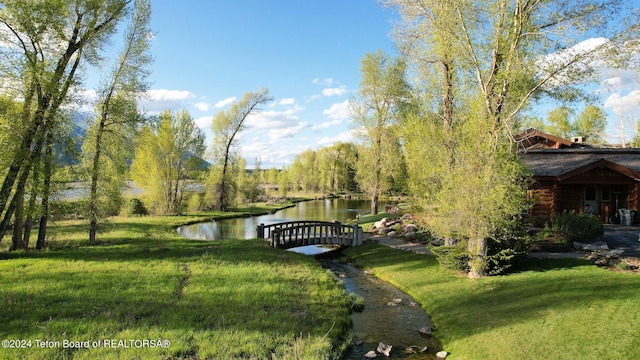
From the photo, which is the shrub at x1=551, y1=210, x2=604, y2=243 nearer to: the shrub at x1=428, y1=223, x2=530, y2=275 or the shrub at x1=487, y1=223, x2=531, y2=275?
the shrub at x1=428, y1=223, x2=530, y2=275

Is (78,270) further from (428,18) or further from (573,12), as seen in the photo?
(573,12)

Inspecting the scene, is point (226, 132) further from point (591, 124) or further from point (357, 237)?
point (591, 124)

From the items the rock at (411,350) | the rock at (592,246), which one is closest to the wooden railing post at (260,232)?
the rock at (411,350)

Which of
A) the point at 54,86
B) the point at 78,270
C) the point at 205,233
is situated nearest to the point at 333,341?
the point at 78,270

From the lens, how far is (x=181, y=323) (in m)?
8.92

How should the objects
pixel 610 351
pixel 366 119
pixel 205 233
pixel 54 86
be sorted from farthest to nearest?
pixel 366 119 → pixel 205 233 → pixel 54 86 → pixel 610 351

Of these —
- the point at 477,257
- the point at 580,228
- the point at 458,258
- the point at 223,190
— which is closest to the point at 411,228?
the point at 458,258

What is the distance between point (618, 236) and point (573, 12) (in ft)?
40.1

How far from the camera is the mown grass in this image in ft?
26.2

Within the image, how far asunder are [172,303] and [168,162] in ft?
104

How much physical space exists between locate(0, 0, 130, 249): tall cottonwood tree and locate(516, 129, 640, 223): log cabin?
2355cm

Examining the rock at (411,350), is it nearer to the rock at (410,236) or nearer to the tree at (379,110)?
the rock at (410,236)

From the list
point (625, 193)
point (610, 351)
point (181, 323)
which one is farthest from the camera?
point (625, 193)

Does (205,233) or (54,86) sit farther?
(205,233)
